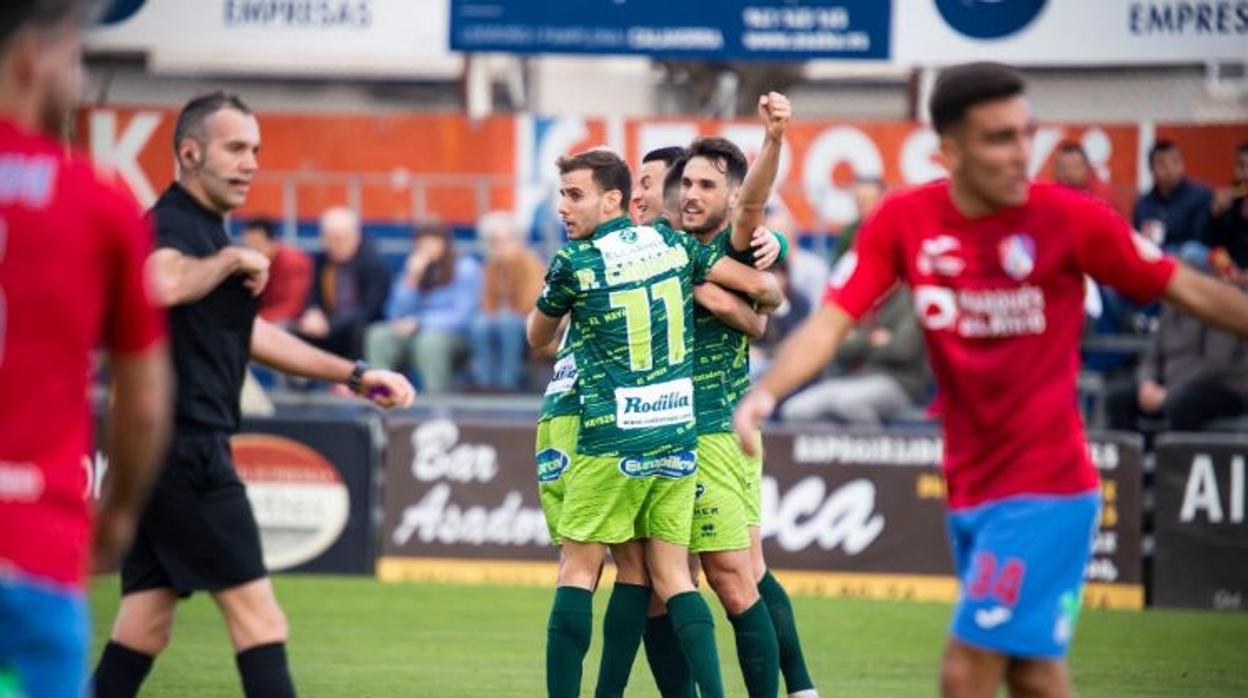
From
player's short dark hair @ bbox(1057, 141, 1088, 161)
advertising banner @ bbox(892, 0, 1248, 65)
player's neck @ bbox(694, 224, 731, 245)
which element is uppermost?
advertising banner @ bbox(892, 0, 1248, 65)

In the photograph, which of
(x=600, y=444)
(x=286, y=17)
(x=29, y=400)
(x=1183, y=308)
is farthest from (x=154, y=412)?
(x=286, y=17)

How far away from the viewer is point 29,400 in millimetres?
4133

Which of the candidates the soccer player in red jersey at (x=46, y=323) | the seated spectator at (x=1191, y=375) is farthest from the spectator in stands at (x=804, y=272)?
the soccer player in red jersey at (x=46, y=323)

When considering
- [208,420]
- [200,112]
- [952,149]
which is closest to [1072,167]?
[200,112]

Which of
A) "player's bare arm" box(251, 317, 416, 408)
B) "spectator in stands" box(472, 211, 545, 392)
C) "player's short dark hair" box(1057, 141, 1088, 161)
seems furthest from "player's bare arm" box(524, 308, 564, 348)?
Answer: "spectator in stands" box(472, 211, 545, 392)

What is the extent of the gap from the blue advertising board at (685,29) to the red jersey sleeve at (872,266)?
1158 cm

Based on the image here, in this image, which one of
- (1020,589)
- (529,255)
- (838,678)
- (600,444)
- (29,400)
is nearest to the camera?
(29,400)

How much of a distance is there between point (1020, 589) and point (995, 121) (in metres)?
1.34

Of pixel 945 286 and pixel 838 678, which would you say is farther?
pixel 838 678

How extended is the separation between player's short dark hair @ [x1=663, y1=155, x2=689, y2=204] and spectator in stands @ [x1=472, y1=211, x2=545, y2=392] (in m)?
7.73

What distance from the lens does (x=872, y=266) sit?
6137 mm

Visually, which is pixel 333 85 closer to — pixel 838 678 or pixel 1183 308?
pixel 838 678

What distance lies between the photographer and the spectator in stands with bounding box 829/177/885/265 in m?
16.2

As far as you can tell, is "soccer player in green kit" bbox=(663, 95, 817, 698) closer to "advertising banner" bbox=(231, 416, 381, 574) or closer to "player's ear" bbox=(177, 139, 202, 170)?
"player's ear" bbox=(177, 139, 202, 170)
